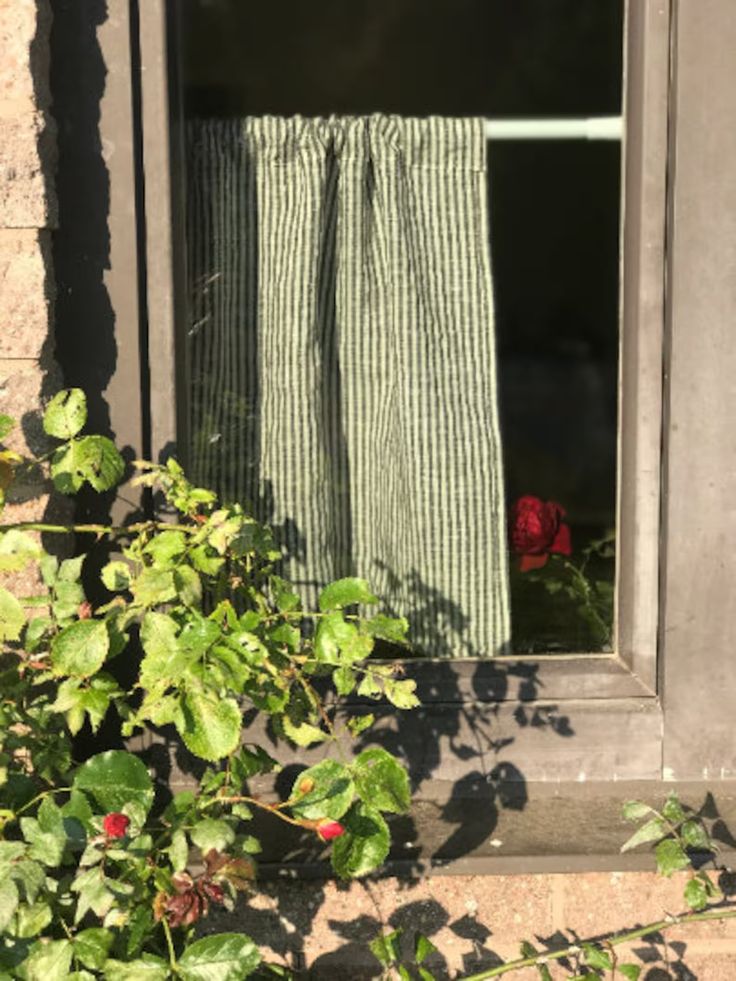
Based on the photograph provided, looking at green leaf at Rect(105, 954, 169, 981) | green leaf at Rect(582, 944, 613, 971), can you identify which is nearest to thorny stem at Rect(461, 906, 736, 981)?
green leaf at Rect(582, 944, 613, 971)

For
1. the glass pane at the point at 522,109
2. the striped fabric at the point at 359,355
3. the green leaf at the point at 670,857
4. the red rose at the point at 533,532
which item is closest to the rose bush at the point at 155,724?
the striped fabric at the point at 359,355

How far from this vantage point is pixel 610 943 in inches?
81.8

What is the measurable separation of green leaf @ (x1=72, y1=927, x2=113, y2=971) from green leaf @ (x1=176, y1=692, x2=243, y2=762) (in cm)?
27

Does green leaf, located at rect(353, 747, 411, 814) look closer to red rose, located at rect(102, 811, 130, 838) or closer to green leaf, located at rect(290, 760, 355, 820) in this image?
green leaf, located at rect(290, 760, 355, 820)

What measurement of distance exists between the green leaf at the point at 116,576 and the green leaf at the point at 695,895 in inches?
36.8

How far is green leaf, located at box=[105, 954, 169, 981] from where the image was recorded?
1.78 m

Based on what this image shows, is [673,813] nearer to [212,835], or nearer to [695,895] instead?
[695,895]

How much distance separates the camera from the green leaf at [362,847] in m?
1.88

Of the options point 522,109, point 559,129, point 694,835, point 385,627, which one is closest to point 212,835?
point 385,627

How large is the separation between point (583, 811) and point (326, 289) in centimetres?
98

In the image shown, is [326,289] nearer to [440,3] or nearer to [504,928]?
[504,928]

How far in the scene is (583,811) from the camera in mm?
2260

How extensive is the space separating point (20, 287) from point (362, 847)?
0.94 meters

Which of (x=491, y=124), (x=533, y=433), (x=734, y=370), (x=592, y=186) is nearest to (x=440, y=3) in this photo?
(x=592, y=186)
